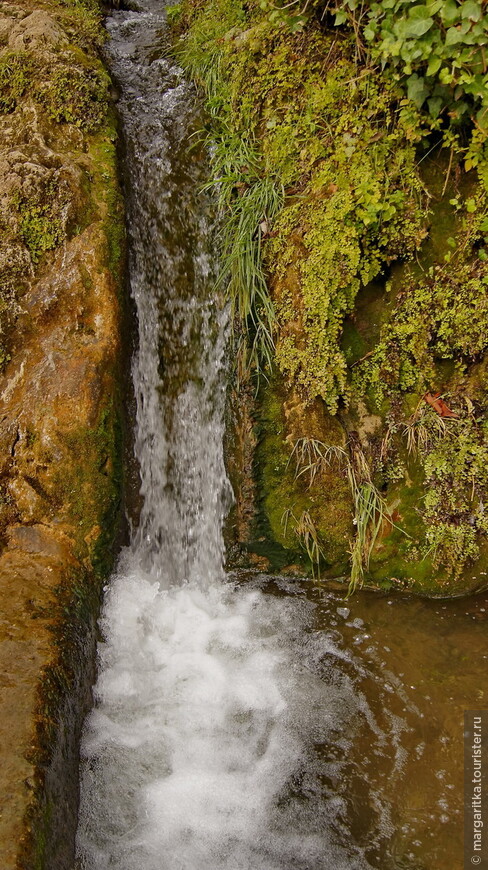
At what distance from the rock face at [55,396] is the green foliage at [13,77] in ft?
0.04

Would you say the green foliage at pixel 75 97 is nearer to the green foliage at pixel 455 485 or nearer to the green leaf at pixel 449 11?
the green leaf at pixel 449 11

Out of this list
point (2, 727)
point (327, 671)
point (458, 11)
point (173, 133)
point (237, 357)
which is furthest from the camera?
point (173, 133)

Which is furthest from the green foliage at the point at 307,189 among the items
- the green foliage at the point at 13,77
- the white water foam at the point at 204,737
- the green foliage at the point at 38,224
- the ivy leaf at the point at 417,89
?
the white water foam at the point at 204,737

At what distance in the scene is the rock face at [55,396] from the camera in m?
2.71

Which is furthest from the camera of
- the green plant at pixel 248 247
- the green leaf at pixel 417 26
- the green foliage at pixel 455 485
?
the green plant at pixel 248 247

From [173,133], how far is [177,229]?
2.95 ft

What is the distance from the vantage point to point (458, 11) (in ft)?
9.55

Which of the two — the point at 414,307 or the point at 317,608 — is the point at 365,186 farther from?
the point at 317,608

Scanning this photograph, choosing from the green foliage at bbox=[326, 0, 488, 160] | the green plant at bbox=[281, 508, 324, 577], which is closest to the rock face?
the green plant at bbox=[281, 508, 324, 577]

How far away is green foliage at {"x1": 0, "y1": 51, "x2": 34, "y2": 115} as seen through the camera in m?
4.29

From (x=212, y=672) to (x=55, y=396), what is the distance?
6.42 feet

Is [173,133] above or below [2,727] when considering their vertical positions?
above

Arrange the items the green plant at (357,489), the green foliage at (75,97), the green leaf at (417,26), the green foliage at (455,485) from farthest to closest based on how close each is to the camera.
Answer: the green foliage at (75,97) < the green plant at (357,489) < the green foliage at (455,485) < the green leaf at (417,26)

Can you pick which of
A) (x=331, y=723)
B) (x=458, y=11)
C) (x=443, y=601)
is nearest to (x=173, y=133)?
(x=458, y=11)
